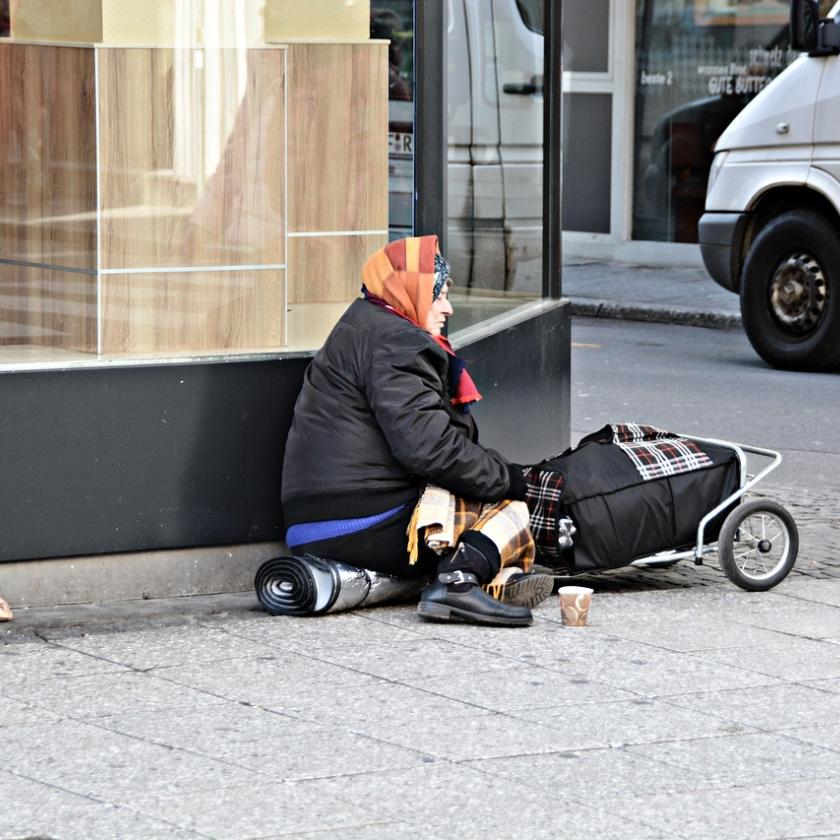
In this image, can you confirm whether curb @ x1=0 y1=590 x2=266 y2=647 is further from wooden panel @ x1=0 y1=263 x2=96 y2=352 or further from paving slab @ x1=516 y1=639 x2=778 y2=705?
paving slab @ x1=516 y1=639 x2=778 y2=705

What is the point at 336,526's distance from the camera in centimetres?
560

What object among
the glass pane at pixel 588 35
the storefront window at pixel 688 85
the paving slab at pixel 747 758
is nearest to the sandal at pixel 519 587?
the paving slab at pixel 747 758

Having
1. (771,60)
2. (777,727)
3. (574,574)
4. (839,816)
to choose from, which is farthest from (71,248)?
(771,60)

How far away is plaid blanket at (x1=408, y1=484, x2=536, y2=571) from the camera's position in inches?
218

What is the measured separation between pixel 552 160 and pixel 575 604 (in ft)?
9.14

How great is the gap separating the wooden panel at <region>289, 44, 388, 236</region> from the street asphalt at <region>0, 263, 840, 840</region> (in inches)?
55.8

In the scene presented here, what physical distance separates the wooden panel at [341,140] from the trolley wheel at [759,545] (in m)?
1.58

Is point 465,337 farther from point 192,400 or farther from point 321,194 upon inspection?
point 192,400

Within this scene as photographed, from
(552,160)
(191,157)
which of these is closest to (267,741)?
(191,157)

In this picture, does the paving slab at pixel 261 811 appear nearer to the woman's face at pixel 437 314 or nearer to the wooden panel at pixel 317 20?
the woman's face at pixel 437 314

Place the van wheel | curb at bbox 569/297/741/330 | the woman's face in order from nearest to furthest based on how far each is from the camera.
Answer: the woman's face < the van wheel < curb at bbox 569/297/741/330

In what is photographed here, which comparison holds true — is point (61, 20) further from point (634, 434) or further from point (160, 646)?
point (634, 434)

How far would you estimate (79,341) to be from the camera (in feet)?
19.2

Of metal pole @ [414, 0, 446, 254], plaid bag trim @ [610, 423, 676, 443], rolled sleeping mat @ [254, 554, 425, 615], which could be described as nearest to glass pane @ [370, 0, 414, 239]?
metal pole @ [414, 0, 446, 254]
